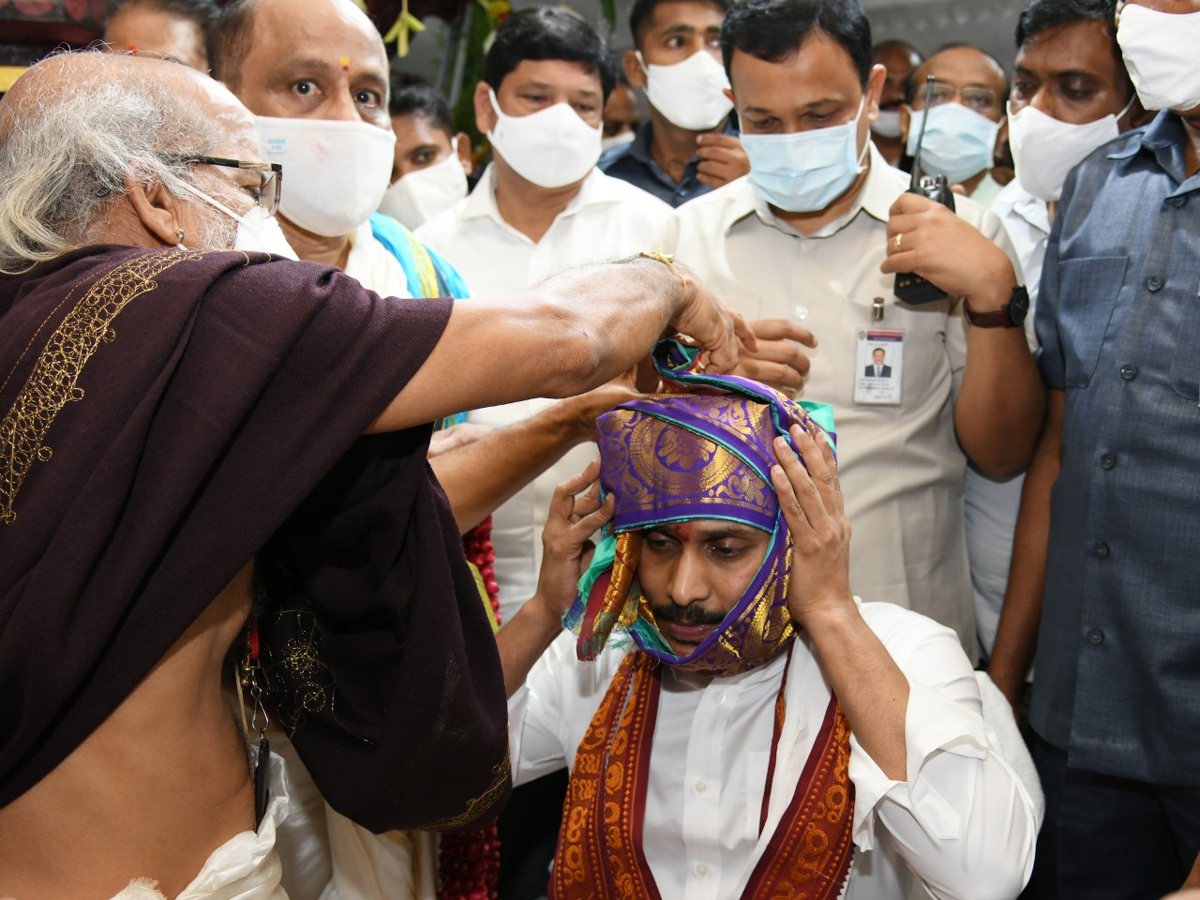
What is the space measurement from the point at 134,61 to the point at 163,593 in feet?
2.79

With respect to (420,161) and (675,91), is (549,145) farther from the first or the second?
(420,161)

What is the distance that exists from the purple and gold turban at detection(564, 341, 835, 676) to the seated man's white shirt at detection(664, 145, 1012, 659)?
0.57m

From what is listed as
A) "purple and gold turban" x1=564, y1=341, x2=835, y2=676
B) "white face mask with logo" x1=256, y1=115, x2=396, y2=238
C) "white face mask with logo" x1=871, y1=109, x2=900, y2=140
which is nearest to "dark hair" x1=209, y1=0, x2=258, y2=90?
"white face mask with logo" x1=256, y1=115, x2=396, y2=238

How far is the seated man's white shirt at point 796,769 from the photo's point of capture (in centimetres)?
188

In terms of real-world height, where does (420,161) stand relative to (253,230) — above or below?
below

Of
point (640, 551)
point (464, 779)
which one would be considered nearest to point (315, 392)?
point (464, 779)

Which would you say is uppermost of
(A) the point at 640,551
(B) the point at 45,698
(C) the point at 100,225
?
(C) the point at 100,225

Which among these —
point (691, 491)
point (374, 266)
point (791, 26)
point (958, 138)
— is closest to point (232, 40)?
point (374, 266)

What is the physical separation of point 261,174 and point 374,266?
1002 millimetres

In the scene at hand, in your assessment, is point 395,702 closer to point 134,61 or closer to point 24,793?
point 24,793

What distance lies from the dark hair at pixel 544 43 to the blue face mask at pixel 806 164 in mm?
1006

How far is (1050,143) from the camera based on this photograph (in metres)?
3.06

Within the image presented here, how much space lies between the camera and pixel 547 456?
7.97 feet

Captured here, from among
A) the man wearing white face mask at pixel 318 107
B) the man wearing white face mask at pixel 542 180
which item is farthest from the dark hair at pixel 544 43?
the man wearing white face mask at pixel 318 107
